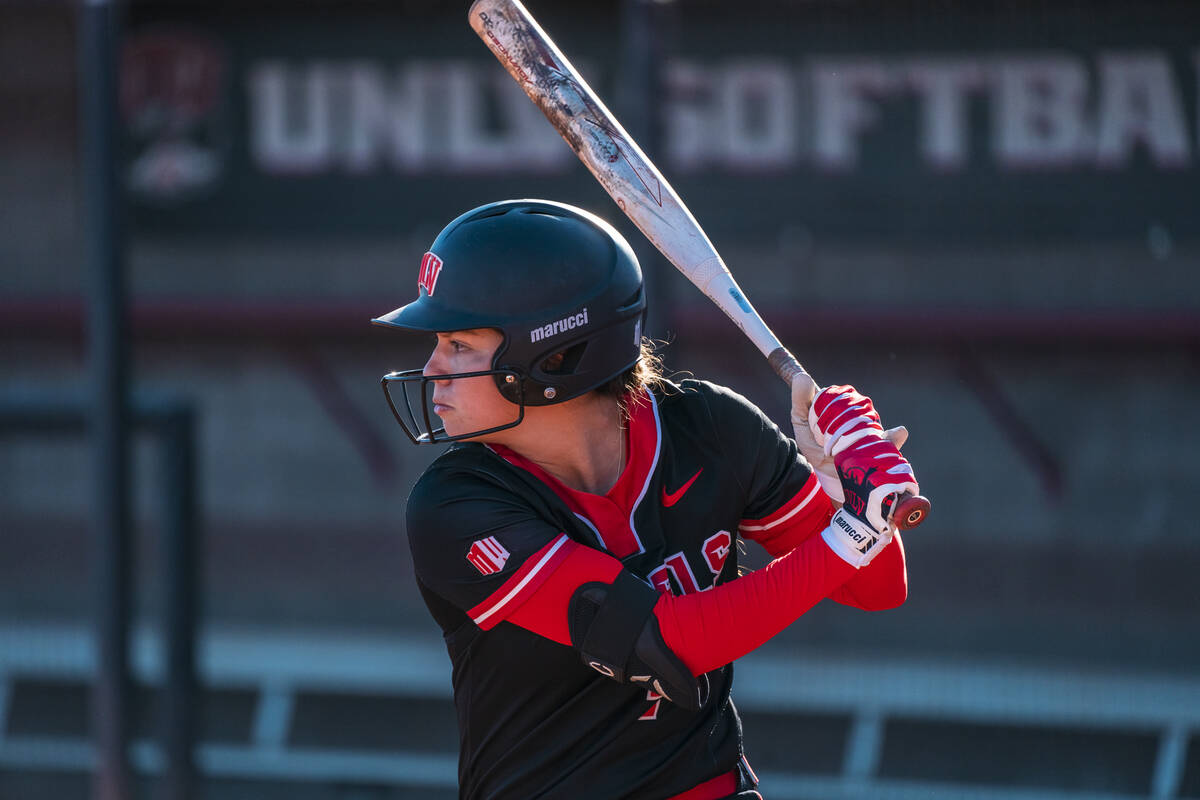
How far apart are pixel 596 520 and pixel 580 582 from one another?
0.18m

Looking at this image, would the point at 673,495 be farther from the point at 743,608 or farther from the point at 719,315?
the point at 719,315

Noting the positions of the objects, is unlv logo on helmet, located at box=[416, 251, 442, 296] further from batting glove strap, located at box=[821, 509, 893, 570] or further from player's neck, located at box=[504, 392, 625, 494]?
batting glove strap, located at box=[821, 509, 893, 570]

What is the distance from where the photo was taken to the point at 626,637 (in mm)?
1568

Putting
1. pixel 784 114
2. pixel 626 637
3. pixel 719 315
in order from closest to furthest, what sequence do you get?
pixel 626 637
pixel 719 315
pixel 784 114

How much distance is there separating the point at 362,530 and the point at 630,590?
13.3 ft

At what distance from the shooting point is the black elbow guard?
157cm

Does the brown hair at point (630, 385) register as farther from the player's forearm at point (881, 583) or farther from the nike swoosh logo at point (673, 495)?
the player's forearm at point (881, 583)

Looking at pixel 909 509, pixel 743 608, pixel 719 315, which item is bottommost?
pixel 719 315

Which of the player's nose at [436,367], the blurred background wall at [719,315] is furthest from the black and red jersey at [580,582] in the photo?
the blurred background wall at [719,315]

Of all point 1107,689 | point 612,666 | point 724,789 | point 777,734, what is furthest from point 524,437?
point 1107,689

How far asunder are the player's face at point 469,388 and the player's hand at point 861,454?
43cm

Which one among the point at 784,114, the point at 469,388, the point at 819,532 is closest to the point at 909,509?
the point at 819,532

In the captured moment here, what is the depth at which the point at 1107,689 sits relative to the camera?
4.28 metres

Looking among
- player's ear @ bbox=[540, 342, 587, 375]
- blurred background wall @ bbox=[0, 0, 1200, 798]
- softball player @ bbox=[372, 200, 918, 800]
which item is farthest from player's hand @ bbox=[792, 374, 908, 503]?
blurred background wall @ bbox=[0, 0, 1200, 798]
